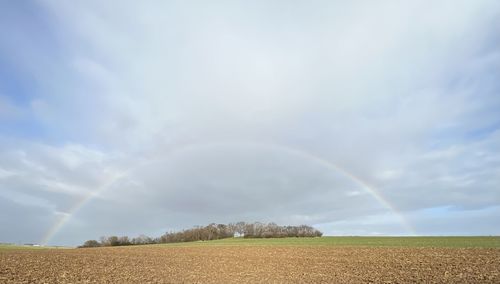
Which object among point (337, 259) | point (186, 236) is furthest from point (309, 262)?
point (186, 236)

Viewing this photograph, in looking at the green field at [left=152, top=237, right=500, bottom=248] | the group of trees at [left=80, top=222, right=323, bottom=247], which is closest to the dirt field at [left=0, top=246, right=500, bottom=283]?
the green field at [left=152, top=237, right=500, bottom=248]

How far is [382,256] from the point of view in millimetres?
41562

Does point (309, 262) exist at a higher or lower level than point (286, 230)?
lower

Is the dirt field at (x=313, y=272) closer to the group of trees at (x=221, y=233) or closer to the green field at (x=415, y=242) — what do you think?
the green field at (x=415, y=242)

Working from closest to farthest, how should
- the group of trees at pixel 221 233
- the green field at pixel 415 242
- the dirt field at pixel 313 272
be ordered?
the dirt field at pixel 313 272 < the green field at pixel 415 242 < the group of trees at pixel 221 233

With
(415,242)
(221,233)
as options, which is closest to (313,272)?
(415,242)

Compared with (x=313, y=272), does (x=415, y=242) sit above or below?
above

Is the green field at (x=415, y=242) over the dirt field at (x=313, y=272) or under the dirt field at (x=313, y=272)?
over

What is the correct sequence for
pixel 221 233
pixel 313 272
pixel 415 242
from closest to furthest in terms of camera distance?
pixel 313 272 → pixel 415 242 → pixel 221 233

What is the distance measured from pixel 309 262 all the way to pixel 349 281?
43.6ft

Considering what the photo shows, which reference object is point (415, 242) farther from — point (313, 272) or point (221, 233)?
point (221, 233)

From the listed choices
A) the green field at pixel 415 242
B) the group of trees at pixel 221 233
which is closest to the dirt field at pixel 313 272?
the green field at pixel 415 242

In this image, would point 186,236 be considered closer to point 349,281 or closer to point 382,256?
point 382,256

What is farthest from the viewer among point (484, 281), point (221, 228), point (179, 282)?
point (221, 228)
